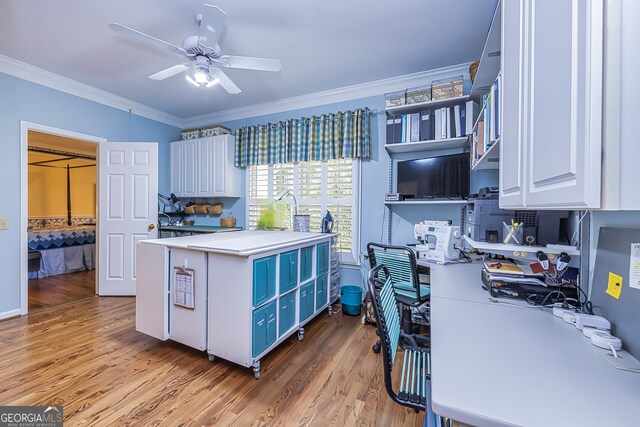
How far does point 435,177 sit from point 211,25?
7.43 ft

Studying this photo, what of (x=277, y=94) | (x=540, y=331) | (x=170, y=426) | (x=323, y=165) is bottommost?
(x=170, y=426)

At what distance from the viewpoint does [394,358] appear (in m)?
1.24

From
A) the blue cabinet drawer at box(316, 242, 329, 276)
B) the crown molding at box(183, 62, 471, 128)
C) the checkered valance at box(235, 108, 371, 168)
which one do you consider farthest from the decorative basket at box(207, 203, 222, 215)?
the blue cabinet drawer at box(316, 242, 329, 276)

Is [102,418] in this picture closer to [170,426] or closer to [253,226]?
[170,426]

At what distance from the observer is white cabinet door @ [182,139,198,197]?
405cm

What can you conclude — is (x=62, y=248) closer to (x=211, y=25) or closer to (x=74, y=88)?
(x=74, y=88)

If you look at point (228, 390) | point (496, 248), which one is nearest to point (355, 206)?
point (496, 248)

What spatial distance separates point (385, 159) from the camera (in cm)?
315

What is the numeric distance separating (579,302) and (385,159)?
88.4 inches

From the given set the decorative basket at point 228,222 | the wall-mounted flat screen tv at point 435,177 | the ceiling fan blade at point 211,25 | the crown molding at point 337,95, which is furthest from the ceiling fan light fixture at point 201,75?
the decorative basket at point 228,222

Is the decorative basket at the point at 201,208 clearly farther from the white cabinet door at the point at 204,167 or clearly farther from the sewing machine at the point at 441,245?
the sewing machine at the point at 441,245

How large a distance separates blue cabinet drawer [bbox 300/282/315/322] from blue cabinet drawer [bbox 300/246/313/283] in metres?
0.08

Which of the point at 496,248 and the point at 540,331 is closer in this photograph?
the point at 540,331

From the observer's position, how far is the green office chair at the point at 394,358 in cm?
105
